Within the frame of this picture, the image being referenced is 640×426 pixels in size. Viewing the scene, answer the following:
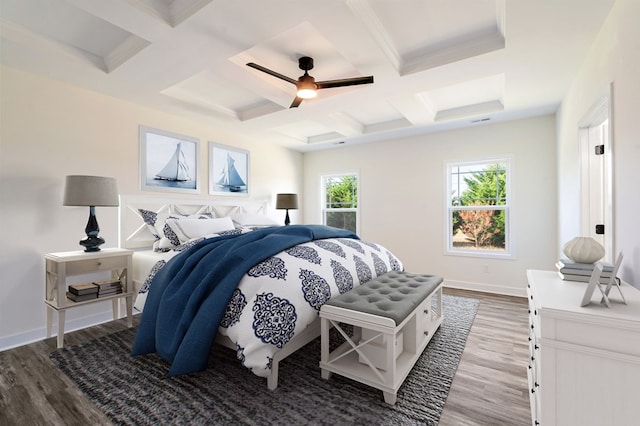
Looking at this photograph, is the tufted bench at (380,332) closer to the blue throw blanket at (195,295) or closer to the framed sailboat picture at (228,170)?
the blue throw blanket at (195,295)

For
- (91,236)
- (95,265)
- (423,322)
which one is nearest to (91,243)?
(91,236)

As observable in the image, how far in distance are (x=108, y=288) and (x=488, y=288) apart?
4.69 meters

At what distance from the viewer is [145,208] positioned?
11.5 ft

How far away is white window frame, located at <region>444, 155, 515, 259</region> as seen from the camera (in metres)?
4.10

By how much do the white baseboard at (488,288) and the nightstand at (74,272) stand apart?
422 centimetres

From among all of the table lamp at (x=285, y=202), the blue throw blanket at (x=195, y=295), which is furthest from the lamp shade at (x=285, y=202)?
the blue throw blanket at (x=195, y=295)

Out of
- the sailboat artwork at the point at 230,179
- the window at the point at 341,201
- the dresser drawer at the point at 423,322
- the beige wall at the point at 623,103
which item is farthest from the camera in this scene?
the window at the point at 341,201

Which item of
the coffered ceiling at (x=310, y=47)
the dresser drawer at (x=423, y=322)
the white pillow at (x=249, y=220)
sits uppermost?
the coffered ceiling at (x=310, y=47)

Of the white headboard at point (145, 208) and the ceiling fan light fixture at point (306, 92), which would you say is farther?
the white headboard at point (145, 208)

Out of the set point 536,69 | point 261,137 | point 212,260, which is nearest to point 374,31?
point 536,69

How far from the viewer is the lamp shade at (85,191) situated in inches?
102

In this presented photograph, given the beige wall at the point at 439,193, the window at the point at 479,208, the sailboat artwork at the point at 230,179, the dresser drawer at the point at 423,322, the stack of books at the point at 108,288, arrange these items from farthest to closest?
the sailboat artwork at the point at 230,179
the window at the point at 479,208
the beige wall at the point at 439,193
the stack of books at the point at 108,288
the dresser drawer at the point at 423,322

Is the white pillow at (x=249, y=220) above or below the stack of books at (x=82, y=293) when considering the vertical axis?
above

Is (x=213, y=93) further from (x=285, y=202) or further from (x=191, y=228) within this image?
(x=285, y=202)
